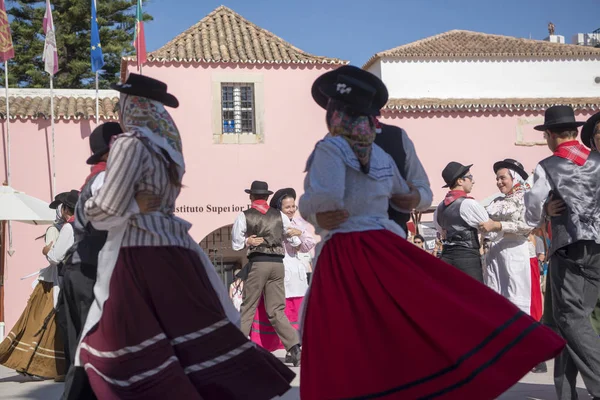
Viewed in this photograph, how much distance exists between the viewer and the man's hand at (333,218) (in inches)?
160

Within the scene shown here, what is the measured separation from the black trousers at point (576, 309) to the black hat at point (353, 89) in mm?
1750

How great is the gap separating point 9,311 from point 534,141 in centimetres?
1415

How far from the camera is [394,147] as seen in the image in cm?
458

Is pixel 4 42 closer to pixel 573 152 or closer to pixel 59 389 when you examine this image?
pixel 59 389

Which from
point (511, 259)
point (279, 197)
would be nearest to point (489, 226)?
point (511, 259)

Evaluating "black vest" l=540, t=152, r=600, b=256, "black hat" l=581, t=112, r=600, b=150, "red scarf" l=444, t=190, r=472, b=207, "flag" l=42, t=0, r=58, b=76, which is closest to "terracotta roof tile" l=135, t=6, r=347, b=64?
"flag" l=42, t=0, r=58, b=76

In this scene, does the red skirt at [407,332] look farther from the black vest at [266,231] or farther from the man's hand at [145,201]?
the black vest at [266,231]

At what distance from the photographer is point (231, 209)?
21.5m

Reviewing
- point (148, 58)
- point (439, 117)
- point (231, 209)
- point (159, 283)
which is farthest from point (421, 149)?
point (159, 283)

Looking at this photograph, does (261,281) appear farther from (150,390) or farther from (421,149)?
(421,149)

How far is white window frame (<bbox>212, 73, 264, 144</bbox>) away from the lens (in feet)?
71.6

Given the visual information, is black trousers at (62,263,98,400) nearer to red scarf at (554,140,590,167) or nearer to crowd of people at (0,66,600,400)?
crowd of people at (0,66,600,400)

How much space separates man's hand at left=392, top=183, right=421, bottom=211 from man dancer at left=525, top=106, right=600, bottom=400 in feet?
3.87

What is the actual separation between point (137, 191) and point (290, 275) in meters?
6.25
